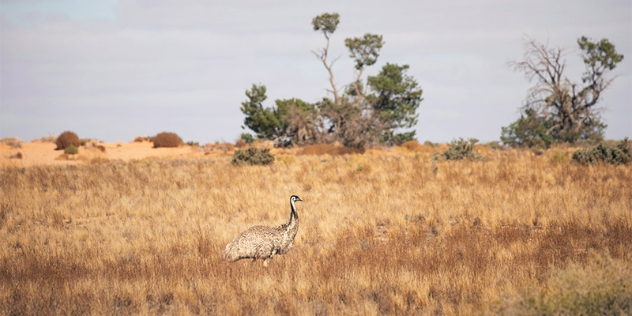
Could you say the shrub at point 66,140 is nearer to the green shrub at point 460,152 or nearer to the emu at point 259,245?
the green shrub at point 460,152

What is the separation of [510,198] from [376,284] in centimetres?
800

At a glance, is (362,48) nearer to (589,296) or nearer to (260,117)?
(260,117)

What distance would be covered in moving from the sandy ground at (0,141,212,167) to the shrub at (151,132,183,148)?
609mm

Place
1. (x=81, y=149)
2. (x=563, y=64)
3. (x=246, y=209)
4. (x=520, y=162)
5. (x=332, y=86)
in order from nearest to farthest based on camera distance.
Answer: (x=246, y=209)
(x=520, y=162)
(x=81, y=149)
(x=563, y=64)
(x=332, y=86)

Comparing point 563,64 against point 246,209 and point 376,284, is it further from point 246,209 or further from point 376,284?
point 376,284

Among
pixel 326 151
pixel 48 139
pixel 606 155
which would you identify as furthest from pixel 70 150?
pixel 606 155

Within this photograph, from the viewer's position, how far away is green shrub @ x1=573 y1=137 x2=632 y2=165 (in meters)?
19.5

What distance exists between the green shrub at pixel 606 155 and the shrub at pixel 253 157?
42.1ft

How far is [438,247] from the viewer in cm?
919

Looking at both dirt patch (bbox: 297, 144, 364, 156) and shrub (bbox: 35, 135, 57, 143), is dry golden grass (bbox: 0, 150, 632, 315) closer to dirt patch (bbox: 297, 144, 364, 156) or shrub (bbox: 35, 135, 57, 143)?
dirt patch (bbox: 297, 144, 364, 156)

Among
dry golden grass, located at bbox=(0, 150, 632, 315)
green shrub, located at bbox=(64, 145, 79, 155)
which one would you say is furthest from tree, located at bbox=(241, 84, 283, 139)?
dry golden grass, located at bbox=(0, 150, 632, 315)

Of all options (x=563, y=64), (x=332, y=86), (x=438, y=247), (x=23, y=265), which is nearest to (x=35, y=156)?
(x=332, y=86)

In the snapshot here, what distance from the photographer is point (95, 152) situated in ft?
113

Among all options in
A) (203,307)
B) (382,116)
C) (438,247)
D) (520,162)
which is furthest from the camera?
(382,116)
